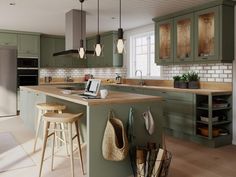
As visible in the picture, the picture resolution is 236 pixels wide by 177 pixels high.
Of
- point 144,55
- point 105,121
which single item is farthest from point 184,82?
point 105,121

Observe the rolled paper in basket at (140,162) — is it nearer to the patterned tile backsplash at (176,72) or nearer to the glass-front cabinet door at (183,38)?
the patterned tile backsplash at (176,72)

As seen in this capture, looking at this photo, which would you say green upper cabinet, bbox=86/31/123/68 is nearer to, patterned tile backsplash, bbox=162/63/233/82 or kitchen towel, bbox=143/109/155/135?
patterned tile backsplash, bbox=162/63/233/82

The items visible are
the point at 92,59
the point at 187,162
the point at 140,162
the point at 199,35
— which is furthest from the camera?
the point at 92,59

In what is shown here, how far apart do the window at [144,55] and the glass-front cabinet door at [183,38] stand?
3.87 ft

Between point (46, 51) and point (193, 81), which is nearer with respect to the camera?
point (193, 81)

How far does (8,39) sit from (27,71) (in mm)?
1045

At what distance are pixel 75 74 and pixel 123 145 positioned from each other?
21.5 feet

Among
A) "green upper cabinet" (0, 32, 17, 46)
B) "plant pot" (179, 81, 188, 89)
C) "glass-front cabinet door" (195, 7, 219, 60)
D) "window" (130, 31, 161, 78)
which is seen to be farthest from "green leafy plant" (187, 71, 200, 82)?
"green upper cabinet" (0, 32, 17, 46)

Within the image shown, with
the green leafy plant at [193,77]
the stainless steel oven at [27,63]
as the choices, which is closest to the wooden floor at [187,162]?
the green leafy plant at [193,77]

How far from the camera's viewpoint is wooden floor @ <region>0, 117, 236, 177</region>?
3.10 m

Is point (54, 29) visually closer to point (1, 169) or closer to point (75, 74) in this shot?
point (75, 74)

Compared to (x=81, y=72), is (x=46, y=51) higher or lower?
higher

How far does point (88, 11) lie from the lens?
198 inches

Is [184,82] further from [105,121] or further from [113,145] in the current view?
[113,145]
